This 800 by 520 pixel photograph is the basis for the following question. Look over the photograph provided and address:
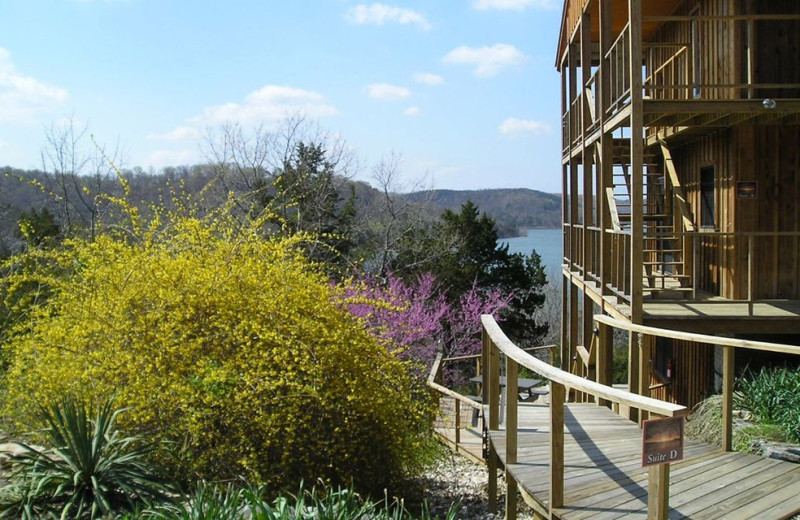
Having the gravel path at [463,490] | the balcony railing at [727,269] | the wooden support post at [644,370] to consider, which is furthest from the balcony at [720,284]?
the gravel path at [463,490]

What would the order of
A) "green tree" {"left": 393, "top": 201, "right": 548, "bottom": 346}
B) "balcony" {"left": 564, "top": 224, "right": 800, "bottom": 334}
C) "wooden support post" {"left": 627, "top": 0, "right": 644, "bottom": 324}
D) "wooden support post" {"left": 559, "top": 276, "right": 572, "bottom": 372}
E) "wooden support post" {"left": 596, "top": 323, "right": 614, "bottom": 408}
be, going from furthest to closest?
1. "green tree" {"left": 393, "top": 201, "right": 548, "bottom": 346}
2. "wooden support post" {"left": 559, "top": 276, "right": 572, "bottom": 372}
3. "wooden support post" {"left": 596, "top": 323, "right": 614, "bottom": 408}
4. "balcony" {"left": 564, "top": 224, "right": 800, "bottom": 334}
5. "wooden support post" {"left": 627, "top": 0, "right": 644, "bottom": 324}

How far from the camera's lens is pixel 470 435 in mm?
13141

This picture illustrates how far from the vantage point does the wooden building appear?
27.4 ft

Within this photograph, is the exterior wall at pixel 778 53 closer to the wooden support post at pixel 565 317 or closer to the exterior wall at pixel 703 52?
the exterior wall at pixel 703 52

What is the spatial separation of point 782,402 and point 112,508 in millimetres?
6379

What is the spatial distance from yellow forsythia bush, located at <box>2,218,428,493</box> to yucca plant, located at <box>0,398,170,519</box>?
500 millimetres

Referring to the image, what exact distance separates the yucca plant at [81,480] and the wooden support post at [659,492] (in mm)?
3448

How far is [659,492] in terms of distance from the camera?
3.65 meters

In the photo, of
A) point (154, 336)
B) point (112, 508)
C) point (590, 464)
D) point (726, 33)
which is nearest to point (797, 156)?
point (726, 33)

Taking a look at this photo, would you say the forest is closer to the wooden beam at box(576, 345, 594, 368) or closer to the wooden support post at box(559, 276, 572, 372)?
the wooden beam at box(576, 345, 594, 368)

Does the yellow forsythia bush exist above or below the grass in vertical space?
above

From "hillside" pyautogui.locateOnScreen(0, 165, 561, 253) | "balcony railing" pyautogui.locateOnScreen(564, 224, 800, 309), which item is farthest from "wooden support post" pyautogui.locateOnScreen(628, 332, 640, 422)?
"hillside" pyautogui.locateOnScreen(0, 165, 561, 253)

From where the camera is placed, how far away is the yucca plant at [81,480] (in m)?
5.20

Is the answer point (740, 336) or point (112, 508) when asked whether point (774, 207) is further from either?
point (112, 508)
